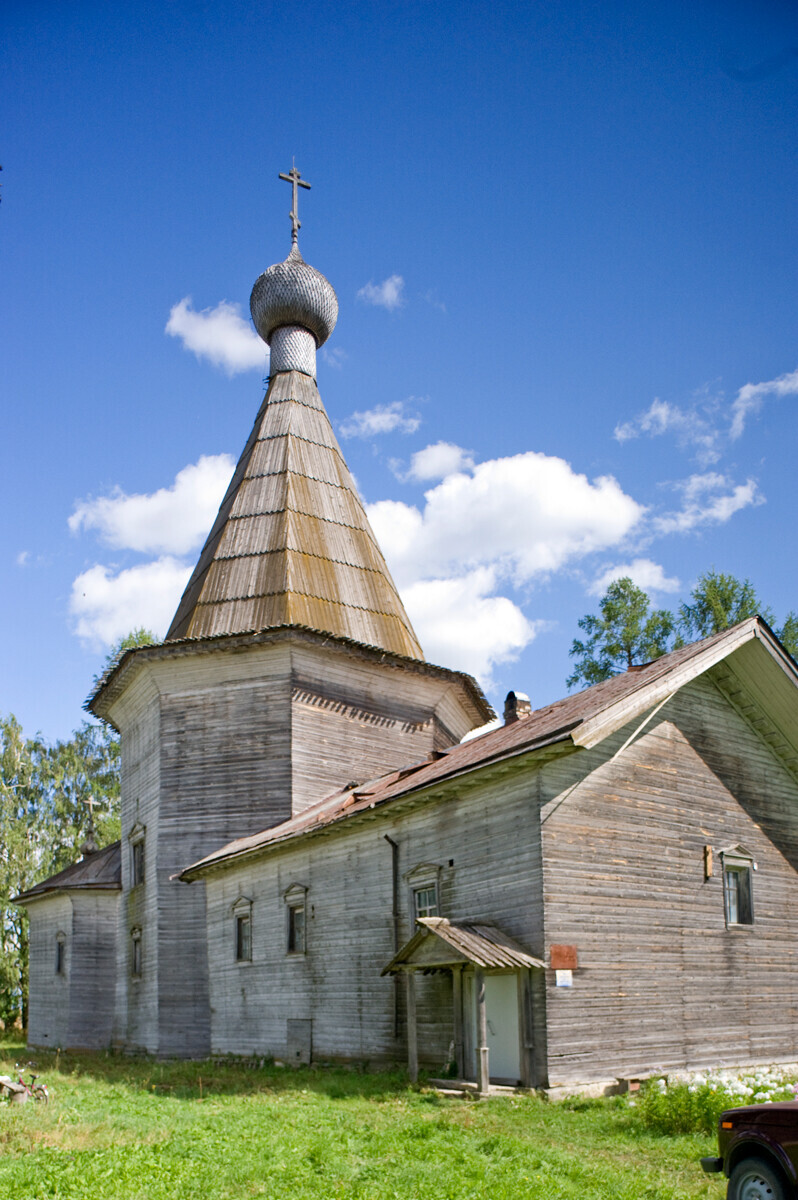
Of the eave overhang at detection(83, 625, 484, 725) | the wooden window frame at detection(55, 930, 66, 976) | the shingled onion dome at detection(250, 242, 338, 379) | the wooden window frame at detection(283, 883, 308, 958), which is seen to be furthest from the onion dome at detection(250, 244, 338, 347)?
the wooden window frame at detection(283, 883, 308, 958)

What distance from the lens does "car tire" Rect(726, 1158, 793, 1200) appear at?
7254mm

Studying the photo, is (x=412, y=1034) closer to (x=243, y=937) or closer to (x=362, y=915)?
(x=362, y=915)

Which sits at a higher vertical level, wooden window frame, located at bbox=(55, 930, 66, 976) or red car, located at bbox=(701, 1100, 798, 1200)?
red car, located at bbox=(701, 1100, 798, 1200)

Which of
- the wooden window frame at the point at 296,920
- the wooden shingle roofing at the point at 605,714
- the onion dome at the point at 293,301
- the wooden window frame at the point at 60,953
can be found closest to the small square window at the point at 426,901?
the wooden shingle roofing at the point at 605,714

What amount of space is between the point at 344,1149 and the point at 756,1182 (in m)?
4.73

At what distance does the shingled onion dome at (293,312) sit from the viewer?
36.2 metres

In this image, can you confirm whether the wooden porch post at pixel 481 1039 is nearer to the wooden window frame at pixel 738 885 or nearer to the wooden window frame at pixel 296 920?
the wooden window frame at pixel 738 885

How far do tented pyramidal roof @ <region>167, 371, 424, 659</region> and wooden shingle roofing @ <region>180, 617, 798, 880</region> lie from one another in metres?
7.97

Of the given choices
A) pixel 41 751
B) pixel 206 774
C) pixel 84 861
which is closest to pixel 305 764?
pixel 206 774

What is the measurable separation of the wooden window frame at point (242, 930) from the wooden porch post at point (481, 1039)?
32.5ft

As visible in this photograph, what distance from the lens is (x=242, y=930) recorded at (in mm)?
23484

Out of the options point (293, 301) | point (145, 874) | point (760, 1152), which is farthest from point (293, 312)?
point (760, 1152)

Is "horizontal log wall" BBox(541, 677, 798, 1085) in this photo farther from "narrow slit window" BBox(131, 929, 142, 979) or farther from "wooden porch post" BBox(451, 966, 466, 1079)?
"narrow slit window" BBox(131, 929, 142, 979)

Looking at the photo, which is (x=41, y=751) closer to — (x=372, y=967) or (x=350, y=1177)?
(x=372, y=967)
